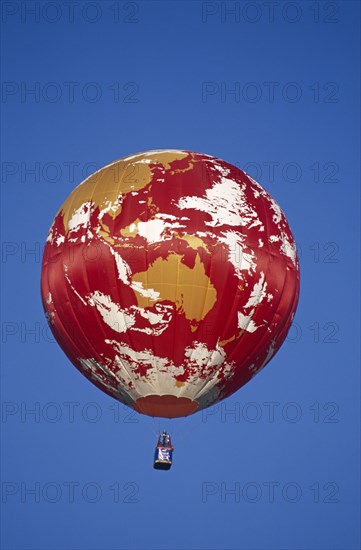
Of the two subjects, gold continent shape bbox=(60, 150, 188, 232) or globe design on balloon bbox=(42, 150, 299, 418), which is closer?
globe design on balloon bbox=(42, 150, 299, 418)

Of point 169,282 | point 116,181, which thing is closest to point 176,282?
point 169,282

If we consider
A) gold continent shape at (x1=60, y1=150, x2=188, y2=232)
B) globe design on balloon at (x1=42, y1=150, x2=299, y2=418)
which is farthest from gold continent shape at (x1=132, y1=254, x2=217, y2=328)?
gold continent shape at (x1=60, y1=150, x2=188, y2=232)

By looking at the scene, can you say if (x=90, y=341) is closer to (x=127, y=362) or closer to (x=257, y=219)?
(x=127, y=362)

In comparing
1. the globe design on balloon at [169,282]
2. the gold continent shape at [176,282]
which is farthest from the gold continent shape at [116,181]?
the gold continent shape at [176,282]

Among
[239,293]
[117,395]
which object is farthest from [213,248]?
[117,395]

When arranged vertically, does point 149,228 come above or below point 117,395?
above

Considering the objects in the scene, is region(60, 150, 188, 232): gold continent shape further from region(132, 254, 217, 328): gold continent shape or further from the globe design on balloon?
region(132, 254, 217, 328): gold continent shape
